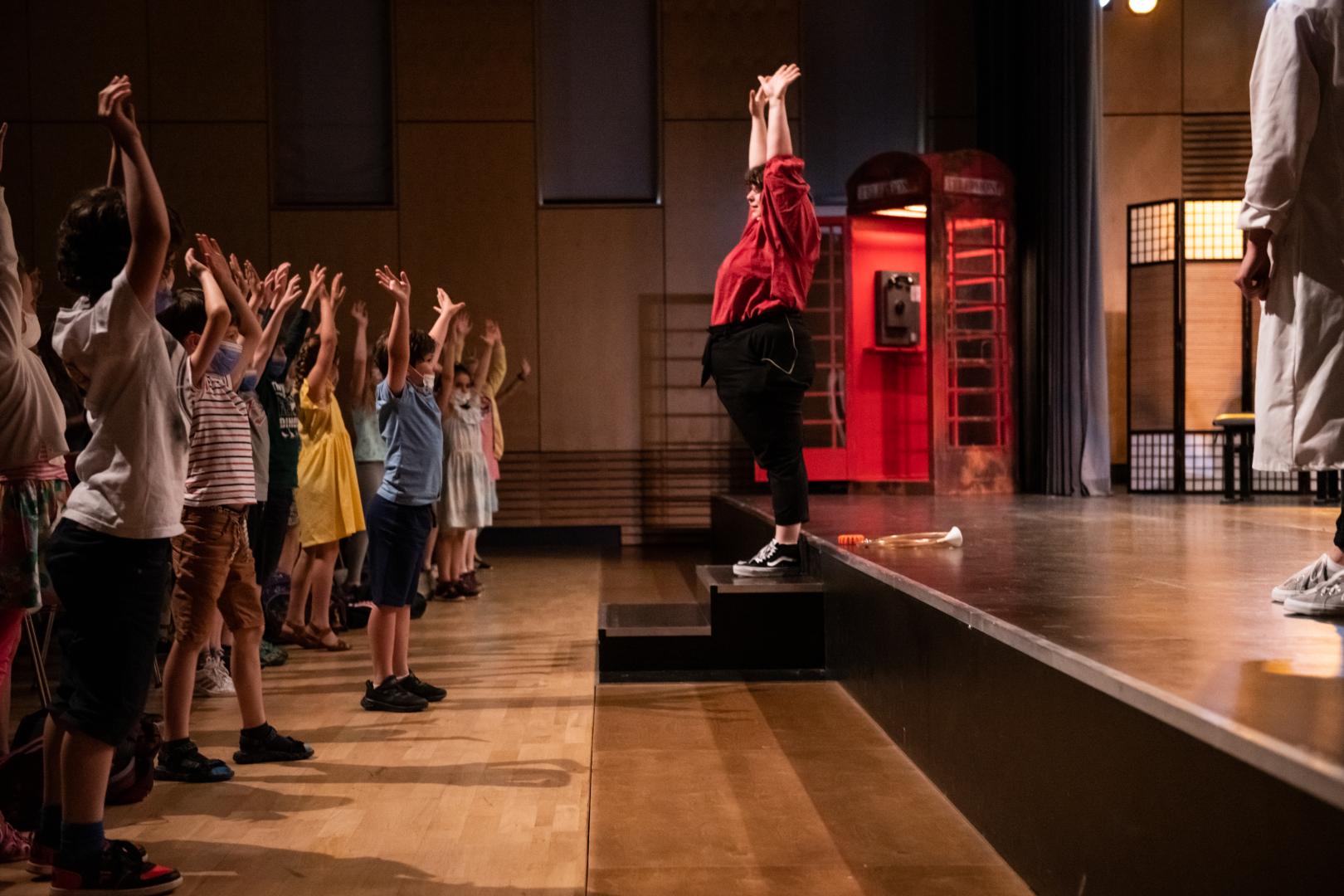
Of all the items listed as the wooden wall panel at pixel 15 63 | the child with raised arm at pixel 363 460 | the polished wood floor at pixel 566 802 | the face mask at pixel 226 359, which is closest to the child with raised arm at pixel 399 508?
the polished wood floor at pixel 566 802

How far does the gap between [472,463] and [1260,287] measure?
15.0 ft

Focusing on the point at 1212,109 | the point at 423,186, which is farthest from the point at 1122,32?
the point at 423,186

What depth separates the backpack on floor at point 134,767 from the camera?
2.52 metres

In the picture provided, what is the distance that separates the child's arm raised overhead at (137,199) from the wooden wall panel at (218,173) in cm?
747

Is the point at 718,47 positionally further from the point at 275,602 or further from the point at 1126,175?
the point at 275,602

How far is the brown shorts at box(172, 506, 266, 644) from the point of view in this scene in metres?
2.77

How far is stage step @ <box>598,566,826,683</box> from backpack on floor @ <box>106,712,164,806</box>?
1658 mm

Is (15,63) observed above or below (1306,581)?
above

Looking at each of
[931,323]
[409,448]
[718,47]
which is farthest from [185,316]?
[718,47]

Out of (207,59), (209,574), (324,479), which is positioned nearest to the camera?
(209,574)

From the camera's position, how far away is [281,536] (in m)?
4.11

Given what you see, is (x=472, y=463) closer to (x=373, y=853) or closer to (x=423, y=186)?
(x=423, y=186)

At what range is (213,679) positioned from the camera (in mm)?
3844

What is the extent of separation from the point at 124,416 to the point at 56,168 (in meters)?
8.12
